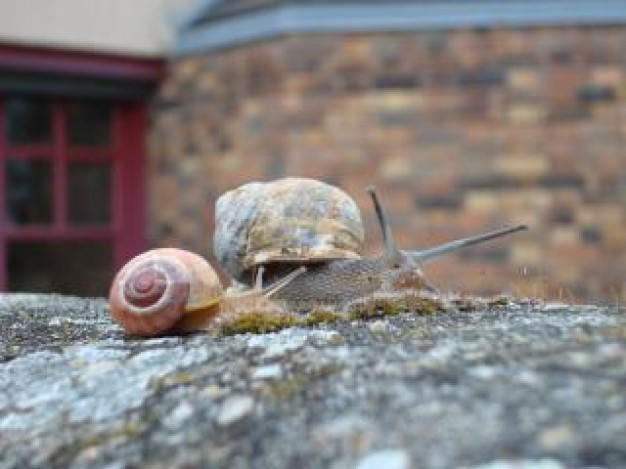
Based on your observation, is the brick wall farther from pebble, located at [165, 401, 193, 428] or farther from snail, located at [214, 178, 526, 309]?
pebble, located at [165, 401, 193, 428]

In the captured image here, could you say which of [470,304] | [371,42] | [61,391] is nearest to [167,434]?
[61,391]

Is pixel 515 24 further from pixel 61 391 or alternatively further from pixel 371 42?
pixel 61 391

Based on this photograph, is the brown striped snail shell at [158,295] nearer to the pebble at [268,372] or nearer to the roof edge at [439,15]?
the pebble at [268,372]

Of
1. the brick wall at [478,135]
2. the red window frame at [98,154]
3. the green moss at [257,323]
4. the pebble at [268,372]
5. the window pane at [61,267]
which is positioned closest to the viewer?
the pebble at [268,372]

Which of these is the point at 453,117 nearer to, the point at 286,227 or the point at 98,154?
the point at 98,154

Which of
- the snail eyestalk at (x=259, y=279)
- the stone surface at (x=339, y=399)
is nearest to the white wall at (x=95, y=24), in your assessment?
the snail eyestalk at (x=259, y=279)

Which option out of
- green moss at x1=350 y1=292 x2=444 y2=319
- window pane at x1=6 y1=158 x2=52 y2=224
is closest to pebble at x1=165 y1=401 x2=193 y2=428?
green moss at x1=350 y1=292 x2=444 y2=319

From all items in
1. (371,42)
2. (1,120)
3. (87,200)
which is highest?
(371,42)
